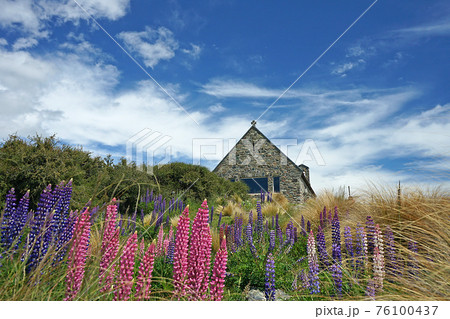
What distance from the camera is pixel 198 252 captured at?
240 centimetres

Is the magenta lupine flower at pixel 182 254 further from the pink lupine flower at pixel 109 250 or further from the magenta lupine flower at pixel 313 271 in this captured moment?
the magenta lupine flower at pixel 313 271

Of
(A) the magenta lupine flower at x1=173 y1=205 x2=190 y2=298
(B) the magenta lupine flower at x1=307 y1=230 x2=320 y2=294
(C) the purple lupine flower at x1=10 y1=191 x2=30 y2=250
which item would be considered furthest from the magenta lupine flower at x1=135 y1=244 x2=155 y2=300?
(B) the magenta lupine flower at x1=307 y1=230 x2=320 y2=294

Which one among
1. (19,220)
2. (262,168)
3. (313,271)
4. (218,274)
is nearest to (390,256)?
(313,271)

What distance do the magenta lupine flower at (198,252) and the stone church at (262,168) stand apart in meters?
25.5

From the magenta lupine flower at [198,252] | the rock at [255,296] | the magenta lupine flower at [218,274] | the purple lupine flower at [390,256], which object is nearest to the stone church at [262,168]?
the rock at [255,296]

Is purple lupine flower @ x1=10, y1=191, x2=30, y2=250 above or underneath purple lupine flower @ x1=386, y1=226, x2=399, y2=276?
above

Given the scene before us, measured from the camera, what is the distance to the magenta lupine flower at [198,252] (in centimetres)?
239

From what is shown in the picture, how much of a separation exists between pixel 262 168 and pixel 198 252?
87.9 ft

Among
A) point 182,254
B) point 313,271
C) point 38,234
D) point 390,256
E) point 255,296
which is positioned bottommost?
point 255,296

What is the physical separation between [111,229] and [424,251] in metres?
5.11

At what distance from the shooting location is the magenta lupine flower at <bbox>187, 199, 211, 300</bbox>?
2395 millimetres

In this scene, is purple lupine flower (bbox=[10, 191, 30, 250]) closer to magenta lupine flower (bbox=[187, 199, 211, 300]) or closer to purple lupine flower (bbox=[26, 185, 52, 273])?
purple lupine flower (bbox=[26, 185, 52, 273])

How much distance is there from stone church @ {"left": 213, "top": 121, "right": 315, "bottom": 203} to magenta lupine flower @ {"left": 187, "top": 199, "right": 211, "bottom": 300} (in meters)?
25.5

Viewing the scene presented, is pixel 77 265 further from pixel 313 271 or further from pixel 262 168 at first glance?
pixel 262 168
